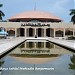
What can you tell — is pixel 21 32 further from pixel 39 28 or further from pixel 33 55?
pixel 33 55

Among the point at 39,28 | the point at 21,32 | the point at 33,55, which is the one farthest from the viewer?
the point at 21,32

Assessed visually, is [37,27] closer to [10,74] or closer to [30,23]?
[30,23]

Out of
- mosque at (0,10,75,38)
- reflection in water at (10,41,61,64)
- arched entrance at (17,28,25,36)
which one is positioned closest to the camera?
reflection in water at (10,41,61,64)

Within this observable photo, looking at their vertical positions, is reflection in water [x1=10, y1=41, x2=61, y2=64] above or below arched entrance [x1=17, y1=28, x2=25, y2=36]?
above

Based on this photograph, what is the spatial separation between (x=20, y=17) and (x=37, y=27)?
7550mm

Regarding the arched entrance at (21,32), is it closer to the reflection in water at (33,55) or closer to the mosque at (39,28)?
the mosque at (39,28)

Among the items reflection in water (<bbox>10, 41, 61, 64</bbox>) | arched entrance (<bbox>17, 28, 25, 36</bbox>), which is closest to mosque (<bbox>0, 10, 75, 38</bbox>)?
arched entrance (<bbox>17, 28, 25, 36</bbox>)

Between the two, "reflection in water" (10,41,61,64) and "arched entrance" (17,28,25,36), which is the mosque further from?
"reflection in water" (10,41,61,64)

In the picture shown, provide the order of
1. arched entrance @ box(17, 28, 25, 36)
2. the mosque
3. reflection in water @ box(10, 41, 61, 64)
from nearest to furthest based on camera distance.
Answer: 1. reflection in water @ box(10, 41, 61, 64)
2. the mosque
3. arched entrance @ box(17, 28, 25, 36)

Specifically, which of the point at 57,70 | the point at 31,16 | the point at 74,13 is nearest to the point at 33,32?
the point at 31,16

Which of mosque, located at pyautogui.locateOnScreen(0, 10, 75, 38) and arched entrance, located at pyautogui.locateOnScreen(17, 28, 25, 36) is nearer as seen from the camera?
mosque, located at pyautogui.locateOnScreen(0, 10, 75, 38)

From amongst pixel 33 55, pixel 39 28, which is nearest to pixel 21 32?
pixel 39 28

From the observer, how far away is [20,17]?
6178 centimetres

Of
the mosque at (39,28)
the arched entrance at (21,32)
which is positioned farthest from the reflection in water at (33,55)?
the arched entrance at (21,32)
